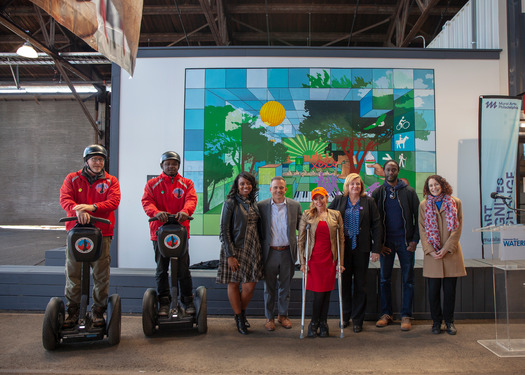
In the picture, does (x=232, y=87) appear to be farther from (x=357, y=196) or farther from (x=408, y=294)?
(x=408, y=294)

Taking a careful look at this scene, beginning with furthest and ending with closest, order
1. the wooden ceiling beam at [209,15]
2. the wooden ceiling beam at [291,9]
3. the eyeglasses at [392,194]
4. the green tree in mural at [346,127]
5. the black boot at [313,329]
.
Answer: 1. the wooden ceiling beam at [291,9]
2. the wooden ceiling beam at [209,15]
3. the green tree in mural at [346,127]
4. the eyeglasses at [392,194]
5. the black boot at [313,329]

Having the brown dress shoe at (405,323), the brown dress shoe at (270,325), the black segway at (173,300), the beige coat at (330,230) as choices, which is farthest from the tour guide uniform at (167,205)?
the brown dress shoe at (405,323)

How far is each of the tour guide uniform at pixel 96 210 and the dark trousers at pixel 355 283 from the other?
2.28 m

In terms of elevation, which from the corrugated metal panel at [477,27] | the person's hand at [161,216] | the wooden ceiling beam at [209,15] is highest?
the wooden ceiling beam at [209,15]

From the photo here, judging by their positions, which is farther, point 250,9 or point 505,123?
point 250,9

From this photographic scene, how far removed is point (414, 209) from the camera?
3697mm

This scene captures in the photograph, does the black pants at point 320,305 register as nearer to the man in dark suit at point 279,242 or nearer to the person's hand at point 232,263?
the man in dark suit at point 279,242

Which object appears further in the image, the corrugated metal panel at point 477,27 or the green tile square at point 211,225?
the corrugated metal panel at point 477,27

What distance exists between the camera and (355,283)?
3.55 metres

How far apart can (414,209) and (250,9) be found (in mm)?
7200

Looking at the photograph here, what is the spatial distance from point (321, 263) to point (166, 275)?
150 cm

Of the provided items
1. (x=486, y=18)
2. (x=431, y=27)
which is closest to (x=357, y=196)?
(x=486, y=18)

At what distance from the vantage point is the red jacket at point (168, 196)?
3344 mm

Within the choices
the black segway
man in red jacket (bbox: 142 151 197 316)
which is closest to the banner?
man in red jacket (bbox: 142 151 197 316)
